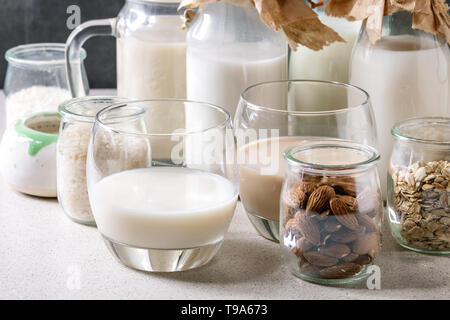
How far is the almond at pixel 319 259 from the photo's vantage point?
76 cm

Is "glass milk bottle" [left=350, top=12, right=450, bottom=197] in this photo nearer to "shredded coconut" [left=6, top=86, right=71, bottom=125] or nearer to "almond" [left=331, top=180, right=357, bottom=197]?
"almond" [left=331, top=180, right=357, bottom=197]

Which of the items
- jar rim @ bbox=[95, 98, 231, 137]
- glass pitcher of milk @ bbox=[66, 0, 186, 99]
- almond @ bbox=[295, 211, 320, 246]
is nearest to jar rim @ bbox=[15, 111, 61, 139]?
glass pitcher of milk @ bbox=[66, 0, 186, 99]

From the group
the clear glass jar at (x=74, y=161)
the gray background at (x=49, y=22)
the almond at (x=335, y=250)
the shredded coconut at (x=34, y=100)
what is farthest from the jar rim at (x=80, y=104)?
the gray background at (x=49, y=22)

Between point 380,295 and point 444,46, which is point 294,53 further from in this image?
point 380,295

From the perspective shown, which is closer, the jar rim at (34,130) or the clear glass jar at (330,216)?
the clear glass jar at (330,216)

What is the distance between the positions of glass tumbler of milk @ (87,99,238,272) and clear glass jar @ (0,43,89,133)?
1.16ft

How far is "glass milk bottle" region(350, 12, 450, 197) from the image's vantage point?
93cm

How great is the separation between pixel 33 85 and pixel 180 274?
1.57ft

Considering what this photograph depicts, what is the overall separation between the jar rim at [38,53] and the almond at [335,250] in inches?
21.4

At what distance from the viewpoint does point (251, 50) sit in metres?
0.95

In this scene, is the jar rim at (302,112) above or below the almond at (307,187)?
above

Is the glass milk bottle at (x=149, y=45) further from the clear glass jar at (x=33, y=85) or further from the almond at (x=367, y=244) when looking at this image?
the almond at (x=367, y=244)

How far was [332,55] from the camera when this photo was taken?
3.42ft
